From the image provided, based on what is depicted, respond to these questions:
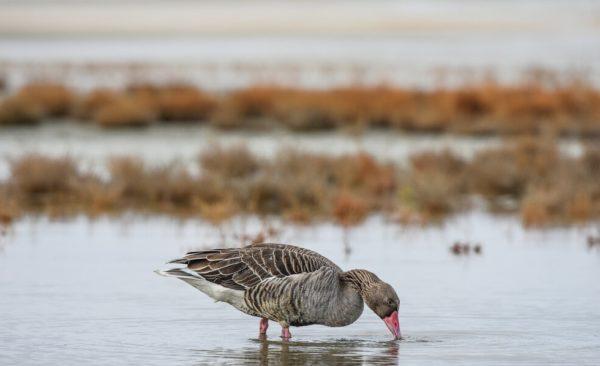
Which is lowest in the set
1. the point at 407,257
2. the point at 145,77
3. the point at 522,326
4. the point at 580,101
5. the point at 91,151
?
the point at 522,326

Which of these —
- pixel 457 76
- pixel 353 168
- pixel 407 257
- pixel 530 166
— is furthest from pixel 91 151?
pixel 457 76

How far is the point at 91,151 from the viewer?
27.8 m

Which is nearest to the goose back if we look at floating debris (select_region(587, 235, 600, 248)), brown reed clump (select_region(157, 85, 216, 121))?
floating debris (select_region(587, 235, 600, 248))

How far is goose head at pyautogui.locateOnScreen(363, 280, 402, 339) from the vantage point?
35.2 feet

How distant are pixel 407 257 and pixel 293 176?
18.3ft

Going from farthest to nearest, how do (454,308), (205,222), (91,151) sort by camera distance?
(91,151) < (205,222) < (454,308)

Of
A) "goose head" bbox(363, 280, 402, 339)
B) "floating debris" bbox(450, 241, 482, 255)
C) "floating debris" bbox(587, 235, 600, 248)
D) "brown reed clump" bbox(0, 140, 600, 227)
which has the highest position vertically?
"brown reed clump" bbox(0, 140, 600, 227)

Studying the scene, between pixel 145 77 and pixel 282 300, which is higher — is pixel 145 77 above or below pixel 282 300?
above

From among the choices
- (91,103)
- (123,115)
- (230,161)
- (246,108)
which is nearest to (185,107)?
(246,108)

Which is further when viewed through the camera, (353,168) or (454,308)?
(353,168)

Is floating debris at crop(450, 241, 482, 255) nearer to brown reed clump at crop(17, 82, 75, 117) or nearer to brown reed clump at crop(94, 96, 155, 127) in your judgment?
brown reed clump at crop(94, 96, 155, 127)

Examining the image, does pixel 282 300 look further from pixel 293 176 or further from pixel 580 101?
pixel 580 101

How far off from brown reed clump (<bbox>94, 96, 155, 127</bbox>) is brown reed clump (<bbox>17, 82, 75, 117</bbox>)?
4.78ft

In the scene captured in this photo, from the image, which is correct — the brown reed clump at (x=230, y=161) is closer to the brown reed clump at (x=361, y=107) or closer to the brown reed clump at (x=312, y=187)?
the brown reed clump at (x=312, y=187)
